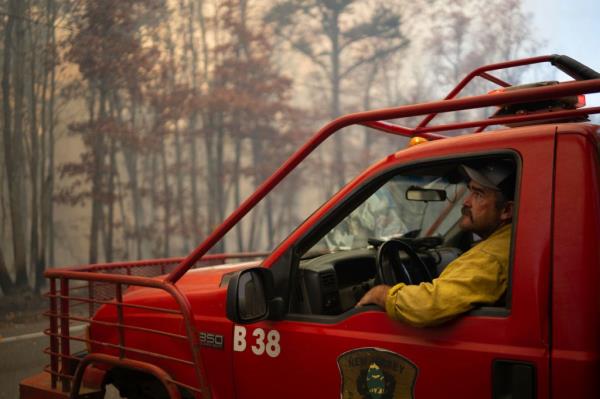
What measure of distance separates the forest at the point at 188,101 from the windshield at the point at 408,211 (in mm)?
12636

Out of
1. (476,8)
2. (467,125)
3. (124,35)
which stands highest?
(476,8)

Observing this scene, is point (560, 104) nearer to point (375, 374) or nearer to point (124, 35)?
point (375, 374)

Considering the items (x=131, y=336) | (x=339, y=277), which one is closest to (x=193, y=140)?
(x=131, y=336)

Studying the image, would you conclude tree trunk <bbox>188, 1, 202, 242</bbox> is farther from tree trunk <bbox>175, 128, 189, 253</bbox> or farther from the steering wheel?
the steering wheel

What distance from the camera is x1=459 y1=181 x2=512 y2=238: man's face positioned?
2.50m

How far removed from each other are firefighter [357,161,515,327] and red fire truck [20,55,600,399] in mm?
63

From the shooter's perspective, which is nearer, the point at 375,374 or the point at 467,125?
the point at 375,374

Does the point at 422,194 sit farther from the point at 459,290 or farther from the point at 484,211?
the point at 459,290

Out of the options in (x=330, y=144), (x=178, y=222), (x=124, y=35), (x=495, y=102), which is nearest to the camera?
(x=495, y=102)

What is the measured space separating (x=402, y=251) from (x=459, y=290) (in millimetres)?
897

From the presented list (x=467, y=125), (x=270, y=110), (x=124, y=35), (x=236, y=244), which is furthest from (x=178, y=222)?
(x=467, y=125)

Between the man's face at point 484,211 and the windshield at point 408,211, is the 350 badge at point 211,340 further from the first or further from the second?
the man's face at point 484,211

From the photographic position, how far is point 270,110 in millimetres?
23375

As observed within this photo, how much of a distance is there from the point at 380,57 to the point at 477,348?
26980mm
